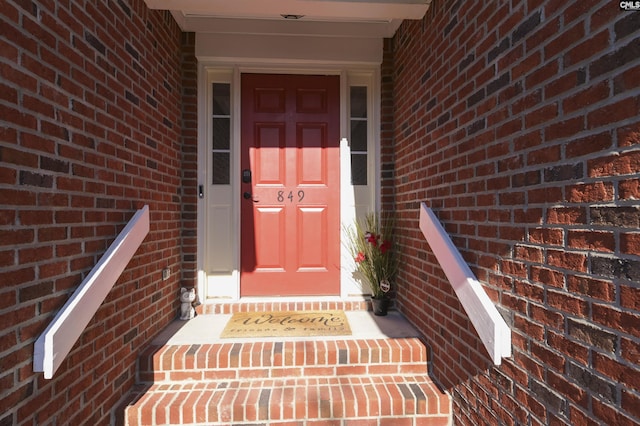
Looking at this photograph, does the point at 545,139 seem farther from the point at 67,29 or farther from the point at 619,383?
the point at 67,29

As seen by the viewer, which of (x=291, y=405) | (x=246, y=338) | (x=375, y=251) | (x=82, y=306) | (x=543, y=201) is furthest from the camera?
(x=375, y=251)

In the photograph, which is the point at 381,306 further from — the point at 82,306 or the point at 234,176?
the point at 82,306

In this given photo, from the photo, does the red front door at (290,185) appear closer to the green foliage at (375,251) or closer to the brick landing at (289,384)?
the green foliage at (375,251)

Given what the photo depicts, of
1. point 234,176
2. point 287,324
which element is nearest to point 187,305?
point 287,324

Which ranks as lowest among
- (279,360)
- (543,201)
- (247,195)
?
(279,360)

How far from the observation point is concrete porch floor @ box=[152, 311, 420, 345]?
2.28m

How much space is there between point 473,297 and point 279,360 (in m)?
1.25

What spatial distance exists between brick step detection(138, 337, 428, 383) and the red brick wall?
0.86ft

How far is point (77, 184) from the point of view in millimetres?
1558

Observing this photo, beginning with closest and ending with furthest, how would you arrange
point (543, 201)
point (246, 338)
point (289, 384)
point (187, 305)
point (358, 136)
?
point (543, 201) < point (289, 384) < point (246, 338) < point (187, 305) < point (358, 136)

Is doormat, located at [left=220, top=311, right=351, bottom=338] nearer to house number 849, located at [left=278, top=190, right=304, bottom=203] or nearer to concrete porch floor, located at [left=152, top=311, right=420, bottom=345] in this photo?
concrete porch floor, located at [left=152, top=311, right=420, bottom=345]

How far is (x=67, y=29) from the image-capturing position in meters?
1.49

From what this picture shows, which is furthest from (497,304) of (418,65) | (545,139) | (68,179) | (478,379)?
(68,179)

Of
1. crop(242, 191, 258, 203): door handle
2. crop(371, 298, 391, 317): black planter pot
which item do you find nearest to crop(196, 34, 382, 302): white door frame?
crop(242, 191, 258, 203): door handle
